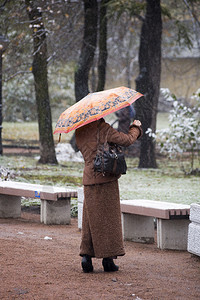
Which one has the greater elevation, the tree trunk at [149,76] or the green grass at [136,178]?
the tree trunk at [149,76]

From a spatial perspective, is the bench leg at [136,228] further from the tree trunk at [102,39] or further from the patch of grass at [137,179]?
the tree trunk at [102,39]

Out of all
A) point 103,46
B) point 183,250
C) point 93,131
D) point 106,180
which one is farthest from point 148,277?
point 103,46

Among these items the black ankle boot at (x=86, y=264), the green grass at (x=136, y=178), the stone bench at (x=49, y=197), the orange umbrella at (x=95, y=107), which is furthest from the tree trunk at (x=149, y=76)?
the black ankle boot at (x=86, y=264)

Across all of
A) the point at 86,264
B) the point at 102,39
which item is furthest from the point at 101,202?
the point at 102,39

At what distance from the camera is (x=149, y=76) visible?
1830 cm

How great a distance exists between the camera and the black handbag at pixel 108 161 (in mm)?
5207

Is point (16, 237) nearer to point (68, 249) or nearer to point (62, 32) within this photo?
point (68, 249)

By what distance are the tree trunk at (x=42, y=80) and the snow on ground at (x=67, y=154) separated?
2073 millimetres

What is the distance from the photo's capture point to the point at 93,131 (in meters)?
5.37

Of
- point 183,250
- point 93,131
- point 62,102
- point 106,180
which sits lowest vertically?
point 183,250

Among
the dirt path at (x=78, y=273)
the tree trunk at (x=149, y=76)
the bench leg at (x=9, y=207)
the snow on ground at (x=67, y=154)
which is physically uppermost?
the tree trunk at (x=149, y=76)

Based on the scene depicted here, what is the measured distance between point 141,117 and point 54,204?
10.2 m

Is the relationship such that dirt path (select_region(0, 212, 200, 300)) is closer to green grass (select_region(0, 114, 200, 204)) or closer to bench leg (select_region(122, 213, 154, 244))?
bench leg (select_region(122, 213, 154, 244))

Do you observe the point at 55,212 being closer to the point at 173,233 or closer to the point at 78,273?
the point at 173,233
